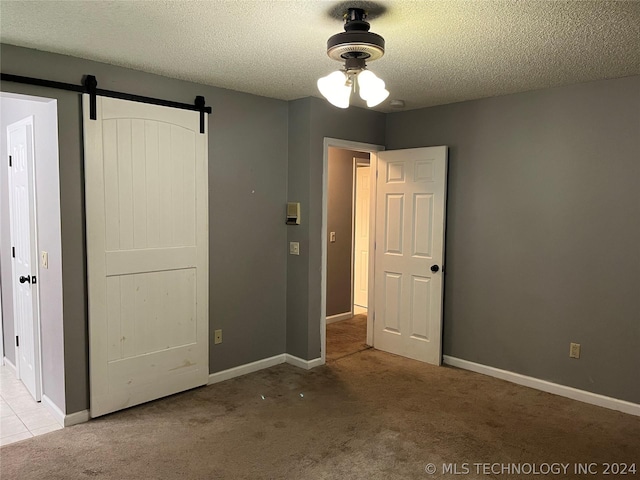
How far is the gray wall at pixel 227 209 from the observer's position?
298 cm

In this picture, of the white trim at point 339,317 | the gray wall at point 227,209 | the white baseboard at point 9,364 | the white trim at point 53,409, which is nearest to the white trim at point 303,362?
the gray wall at point 227,209

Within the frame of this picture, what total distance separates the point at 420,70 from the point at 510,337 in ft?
7.60

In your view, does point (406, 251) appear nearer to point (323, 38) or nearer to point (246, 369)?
point (246, 369)

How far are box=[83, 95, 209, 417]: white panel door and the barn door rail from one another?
0.12 ft

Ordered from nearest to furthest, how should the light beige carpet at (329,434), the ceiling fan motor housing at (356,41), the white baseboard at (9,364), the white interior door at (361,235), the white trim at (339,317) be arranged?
the ceiling fan motor housing at (356,41) < the light beige carpet at (329,434) < the white baseboard at (9,364) < the white trim at (339,317) < the white interior door at (361,235)

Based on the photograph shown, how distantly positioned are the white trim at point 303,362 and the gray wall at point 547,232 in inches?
47.8

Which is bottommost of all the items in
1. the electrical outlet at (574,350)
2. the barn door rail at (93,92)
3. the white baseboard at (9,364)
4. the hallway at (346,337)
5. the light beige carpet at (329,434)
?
the light beige carpet at (329,434)

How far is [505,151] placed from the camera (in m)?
3.96

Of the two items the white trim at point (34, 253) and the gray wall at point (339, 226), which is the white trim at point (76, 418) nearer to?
the white trim at point (34, 253)

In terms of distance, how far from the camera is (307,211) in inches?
163

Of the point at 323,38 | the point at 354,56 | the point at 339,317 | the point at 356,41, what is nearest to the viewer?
the point at 356,41

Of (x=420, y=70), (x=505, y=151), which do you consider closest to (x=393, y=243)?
(x=505, y=151)

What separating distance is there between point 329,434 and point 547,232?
2.29 metres

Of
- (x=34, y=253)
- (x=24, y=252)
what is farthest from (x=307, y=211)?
(x=24, y=252)
